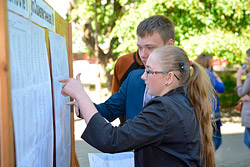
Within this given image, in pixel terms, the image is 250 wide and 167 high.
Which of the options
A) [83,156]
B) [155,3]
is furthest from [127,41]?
[83,156]

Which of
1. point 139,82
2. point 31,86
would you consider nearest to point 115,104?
point 139,82

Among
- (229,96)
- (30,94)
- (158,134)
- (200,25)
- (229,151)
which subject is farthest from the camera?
(229,96)

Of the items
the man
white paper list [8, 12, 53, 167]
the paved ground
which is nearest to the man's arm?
the man

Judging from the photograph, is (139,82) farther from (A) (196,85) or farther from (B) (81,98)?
(B) (81,98)

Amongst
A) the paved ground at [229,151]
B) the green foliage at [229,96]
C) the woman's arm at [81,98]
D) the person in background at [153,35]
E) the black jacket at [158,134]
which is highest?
the person in background at [153,35]

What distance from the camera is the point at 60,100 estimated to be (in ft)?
8.07

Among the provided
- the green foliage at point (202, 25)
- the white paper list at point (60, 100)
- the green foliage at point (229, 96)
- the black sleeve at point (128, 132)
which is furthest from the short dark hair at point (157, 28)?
the green foliage at point (229, 96)

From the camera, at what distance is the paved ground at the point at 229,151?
6.75m

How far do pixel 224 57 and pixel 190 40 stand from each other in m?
1.19

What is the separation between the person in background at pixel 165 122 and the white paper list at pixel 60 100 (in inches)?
13.5

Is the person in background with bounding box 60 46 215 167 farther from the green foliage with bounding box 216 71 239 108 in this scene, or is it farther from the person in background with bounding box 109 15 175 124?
the green foliage with bounding box 216 71 239 108

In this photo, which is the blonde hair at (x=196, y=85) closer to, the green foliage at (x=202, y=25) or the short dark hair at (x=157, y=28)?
the short dark hair at (x=157, y=28)

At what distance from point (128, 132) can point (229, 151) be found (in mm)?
6400

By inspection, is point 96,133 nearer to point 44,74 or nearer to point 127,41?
point 44,74
